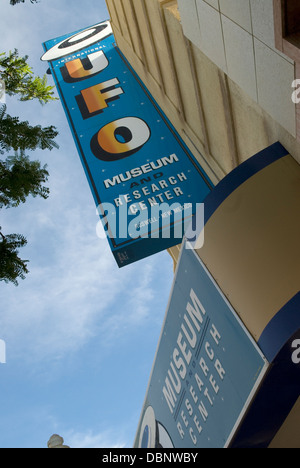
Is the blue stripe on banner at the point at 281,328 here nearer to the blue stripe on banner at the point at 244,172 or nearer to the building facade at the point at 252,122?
the building facade at the point at 252,122

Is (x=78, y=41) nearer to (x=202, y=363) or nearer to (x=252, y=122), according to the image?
(x=252, y=122)

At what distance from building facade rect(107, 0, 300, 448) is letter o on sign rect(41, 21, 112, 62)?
6854mm

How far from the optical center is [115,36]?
16.6 m

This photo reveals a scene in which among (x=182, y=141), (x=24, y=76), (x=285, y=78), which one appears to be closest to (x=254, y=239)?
(x=285, y=78)

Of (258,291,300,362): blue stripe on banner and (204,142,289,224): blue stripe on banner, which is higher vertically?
(204,142,289,224): blue stripe on banner

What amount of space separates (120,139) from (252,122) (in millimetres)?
4268

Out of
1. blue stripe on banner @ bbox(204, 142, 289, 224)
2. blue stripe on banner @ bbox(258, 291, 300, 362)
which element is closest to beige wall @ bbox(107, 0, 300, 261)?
blue stripe on banner @ bbox(204, 142, 289, 224)

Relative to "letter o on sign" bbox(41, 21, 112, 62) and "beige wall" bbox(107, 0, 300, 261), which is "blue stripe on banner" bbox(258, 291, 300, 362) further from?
"letter o on sign" bbox(41, 21, 112, 62)

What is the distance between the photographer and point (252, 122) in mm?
7555

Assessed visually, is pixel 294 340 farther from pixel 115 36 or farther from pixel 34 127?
pixel 115 36

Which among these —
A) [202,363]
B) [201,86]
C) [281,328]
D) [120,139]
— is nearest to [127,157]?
[120,139]

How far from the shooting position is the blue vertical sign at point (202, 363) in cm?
596

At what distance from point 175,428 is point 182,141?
5764 mm

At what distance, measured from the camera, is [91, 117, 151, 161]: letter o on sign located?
10.9 meters
